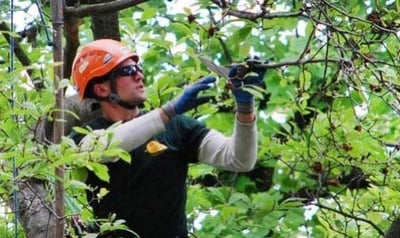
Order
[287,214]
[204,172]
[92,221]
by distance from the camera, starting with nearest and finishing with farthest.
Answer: [92,221] < [204,172] < [287,214]

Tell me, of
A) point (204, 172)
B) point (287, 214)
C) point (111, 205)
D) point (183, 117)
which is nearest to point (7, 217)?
point (111, 205)

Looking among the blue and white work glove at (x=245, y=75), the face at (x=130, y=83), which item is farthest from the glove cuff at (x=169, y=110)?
the face at (x=130, y=83)

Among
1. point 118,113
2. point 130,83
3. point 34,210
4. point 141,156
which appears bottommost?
point 34,210

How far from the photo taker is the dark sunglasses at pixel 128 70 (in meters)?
4.08

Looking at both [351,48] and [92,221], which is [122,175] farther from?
[351,48]

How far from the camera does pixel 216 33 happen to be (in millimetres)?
4445

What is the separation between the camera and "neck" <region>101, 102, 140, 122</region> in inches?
162

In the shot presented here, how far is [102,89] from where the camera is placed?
417cm

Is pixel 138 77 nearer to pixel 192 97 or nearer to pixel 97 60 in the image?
pixel 97 60

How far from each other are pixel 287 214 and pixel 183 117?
67.4 inches

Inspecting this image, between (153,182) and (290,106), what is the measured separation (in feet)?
5.67

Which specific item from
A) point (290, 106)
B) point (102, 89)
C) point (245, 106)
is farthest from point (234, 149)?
point (290, 106)

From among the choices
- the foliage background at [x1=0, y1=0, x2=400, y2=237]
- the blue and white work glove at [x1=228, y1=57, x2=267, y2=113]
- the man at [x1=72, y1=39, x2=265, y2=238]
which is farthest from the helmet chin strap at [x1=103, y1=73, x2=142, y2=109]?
the blue and white work glove at [x1=228, y1=57, x2=267, y2=113]

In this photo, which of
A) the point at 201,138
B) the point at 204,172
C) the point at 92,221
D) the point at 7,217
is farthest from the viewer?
the point at 204,172
